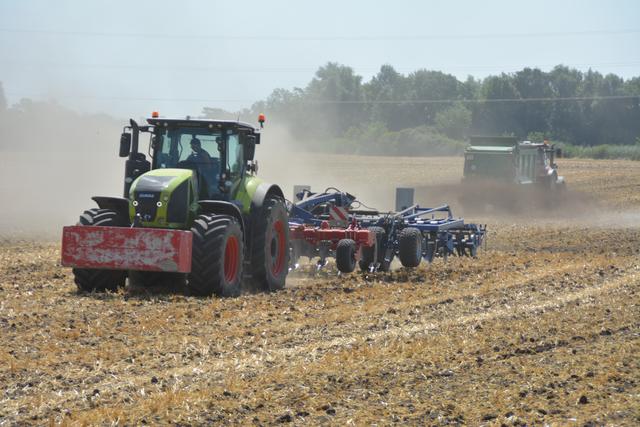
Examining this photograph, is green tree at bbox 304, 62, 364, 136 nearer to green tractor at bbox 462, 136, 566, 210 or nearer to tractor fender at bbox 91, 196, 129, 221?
green tractor at bbox 462, 136, 566, 210

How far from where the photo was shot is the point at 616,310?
35.9 feet

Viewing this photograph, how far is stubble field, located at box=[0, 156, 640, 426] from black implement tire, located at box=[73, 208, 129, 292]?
300mm

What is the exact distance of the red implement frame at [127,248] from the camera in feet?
37.3

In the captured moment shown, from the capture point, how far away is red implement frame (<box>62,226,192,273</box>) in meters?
11.4

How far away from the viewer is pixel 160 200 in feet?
39.0

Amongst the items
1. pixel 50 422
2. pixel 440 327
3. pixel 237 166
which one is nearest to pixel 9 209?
pixel 237 166

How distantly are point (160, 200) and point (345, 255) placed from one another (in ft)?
10.9

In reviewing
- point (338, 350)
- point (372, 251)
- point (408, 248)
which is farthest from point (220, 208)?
point (338, 350)

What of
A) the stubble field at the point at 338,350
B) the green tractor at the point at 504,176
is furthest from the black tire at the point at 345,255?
the green tractor at the point at 504,176

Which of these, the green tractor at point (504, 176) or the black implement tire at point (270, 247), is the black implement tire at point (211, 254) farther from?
the green tractor at point (504, 176)

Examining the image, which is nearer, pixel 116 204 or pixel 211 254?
pixel 211 254

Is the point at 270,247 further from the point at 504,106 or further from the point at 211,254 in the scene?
the point at 504,106

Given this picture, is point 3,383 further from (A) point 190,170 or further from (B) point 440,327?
(A) point 190,170

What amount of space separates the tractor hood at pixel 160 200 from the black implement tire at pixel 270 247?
46.3 inches
